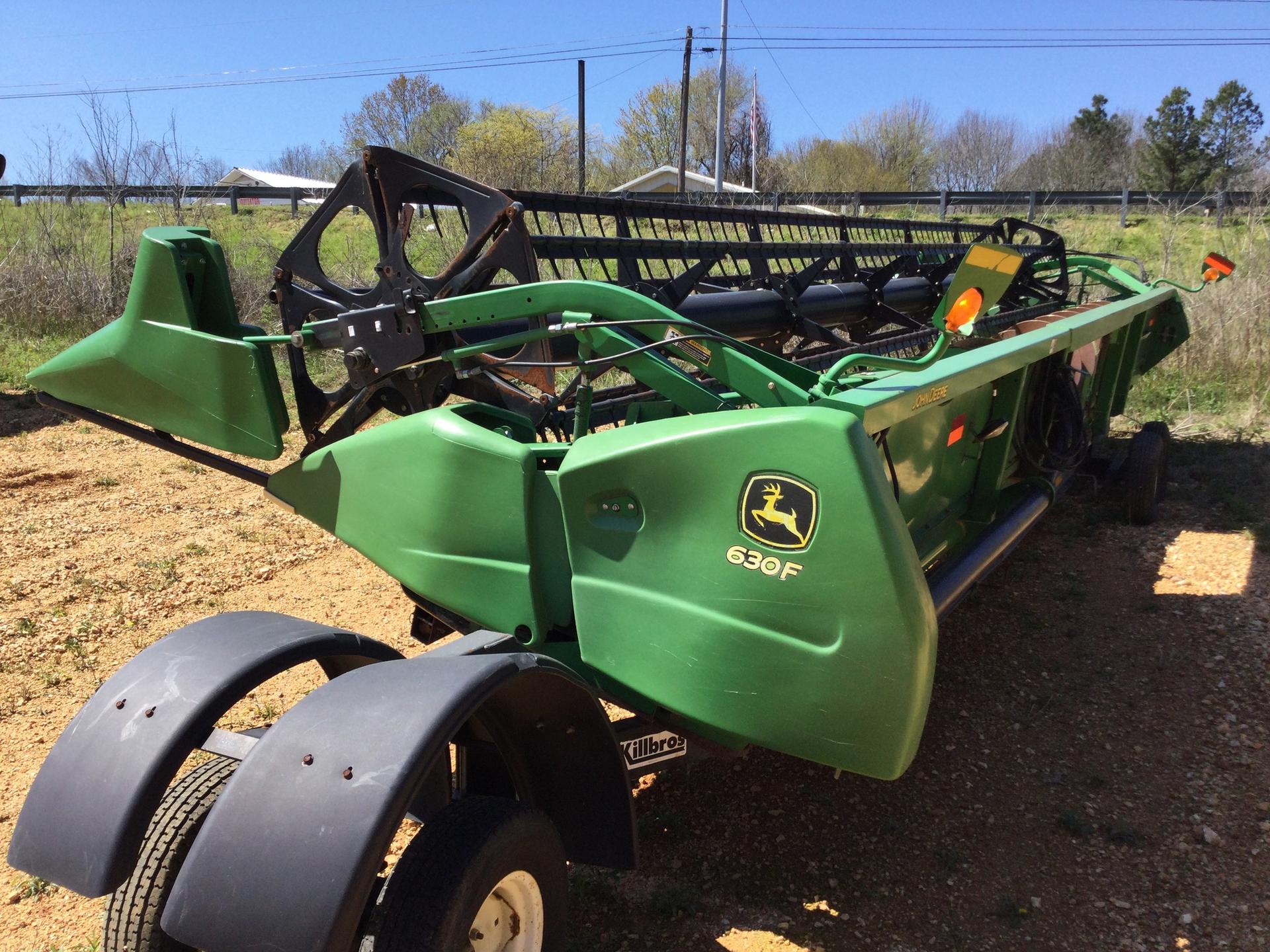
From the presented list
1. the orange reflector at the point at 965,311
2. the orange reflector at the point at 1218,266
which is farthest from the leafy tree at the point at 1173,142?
the orange reflector at the point at 965,311

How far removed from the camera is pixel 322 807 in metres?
1.55

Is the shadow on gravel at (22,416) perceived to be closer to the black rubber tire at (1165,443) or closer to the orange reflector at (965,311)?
the orange reflector at (965,311)

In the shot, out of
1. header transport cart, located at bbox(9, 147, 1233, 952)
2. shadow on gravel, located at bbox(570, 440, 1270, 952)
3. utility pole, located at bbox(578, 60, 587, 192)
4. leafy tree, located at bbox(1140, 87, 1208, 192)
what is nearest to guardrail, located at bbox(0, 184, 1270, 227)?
utility pole, located at bbox(578, 60, 587, 192)

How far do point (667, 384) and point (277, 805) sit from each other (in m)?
1.41

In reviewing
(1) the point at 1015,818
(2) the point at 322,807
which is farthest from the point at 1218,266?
(2) the point at 322,807

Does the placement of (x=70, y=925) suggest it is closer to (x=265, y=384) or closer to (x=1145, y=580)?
(x=265, y=384)

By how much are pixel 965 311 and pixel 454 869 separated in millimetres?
1791

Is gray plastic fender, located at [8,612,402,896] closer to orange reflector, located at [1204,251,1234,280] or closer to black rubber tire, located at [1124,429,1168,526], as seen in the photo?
black rubber tire, located at [1124,429,1168,526]

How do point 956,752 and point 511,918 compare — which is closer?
point 511,918

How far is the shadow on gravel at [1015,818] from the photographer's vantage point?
2510mm

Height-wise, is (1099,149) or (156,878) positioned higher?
(1099,149)

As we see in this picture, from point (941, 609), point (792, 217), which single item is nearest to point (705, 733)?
point (941, 609)

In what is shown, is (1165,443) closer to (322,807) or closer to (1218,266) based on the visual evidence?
(1218,266)

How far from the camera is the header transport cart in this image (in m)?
1.66
